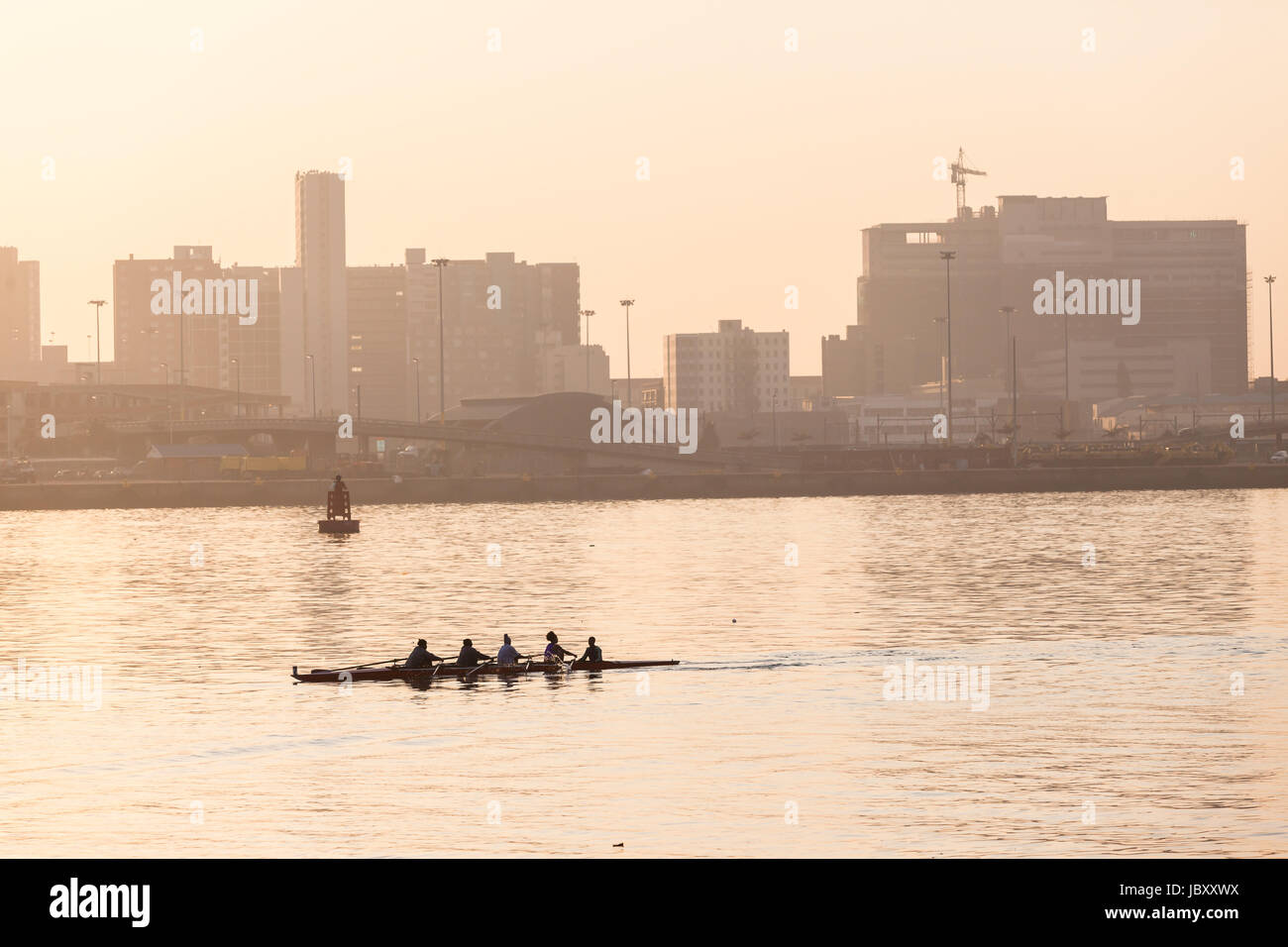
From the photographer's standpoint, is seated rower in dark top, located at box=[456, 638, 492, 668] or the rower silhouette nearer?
seated rower in dark top, located at box=[456, 638, 492, 668]

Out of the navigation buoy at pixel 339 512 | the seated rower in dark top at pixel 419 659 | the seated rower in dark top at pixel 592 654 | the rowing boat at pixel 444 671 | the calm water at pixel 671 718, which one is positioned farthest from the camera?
the navigation buoy at pixel 339 512

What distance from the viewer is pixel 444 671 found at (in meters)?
48.7

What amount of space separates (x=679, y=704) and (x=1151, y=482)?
160 meters

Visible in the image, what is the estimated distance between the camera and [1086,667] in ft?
170

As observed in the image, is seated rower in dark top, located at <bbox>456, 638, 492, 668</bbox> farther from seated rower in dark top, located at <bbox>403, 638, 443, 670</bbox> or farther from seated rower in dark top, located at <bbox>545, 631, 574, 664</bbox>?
seated rower in dark top, located at <bbox>545, 631, 574, 664</bbox>

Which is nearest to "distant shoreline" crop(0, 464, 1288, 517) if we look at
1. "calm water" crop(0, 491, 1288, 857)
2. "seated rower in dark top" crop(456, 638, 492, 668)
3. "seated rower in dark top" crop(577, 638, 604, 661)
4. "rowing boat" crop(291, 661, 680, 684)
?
"calm water" crop(0, 491, 1288, 857)

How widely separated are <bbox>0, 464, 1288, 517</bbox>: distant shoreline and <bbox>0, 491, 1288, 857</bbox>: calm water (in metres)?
84.8

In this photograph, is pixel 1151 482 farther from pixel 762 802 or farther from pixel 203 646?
pixel 762 802

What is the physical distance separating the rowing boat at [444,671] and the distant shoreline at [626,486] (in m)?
137

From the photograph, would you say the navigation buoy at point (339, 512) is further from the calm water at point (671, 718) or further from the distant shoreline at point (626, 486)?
the distant shoreline at point (626, 486)

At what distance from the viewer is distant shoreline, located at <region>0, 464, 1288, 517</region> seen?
597 ft

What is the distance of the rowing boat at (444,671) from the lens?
4831 centimetres

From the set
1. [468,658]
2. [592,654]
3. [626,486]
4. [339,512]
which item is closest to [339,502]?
[339,512]

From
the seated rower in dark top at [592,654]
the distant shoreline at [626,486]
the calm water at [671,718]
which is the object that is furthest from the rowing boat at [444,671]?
the distant shoreline at [626,486]
